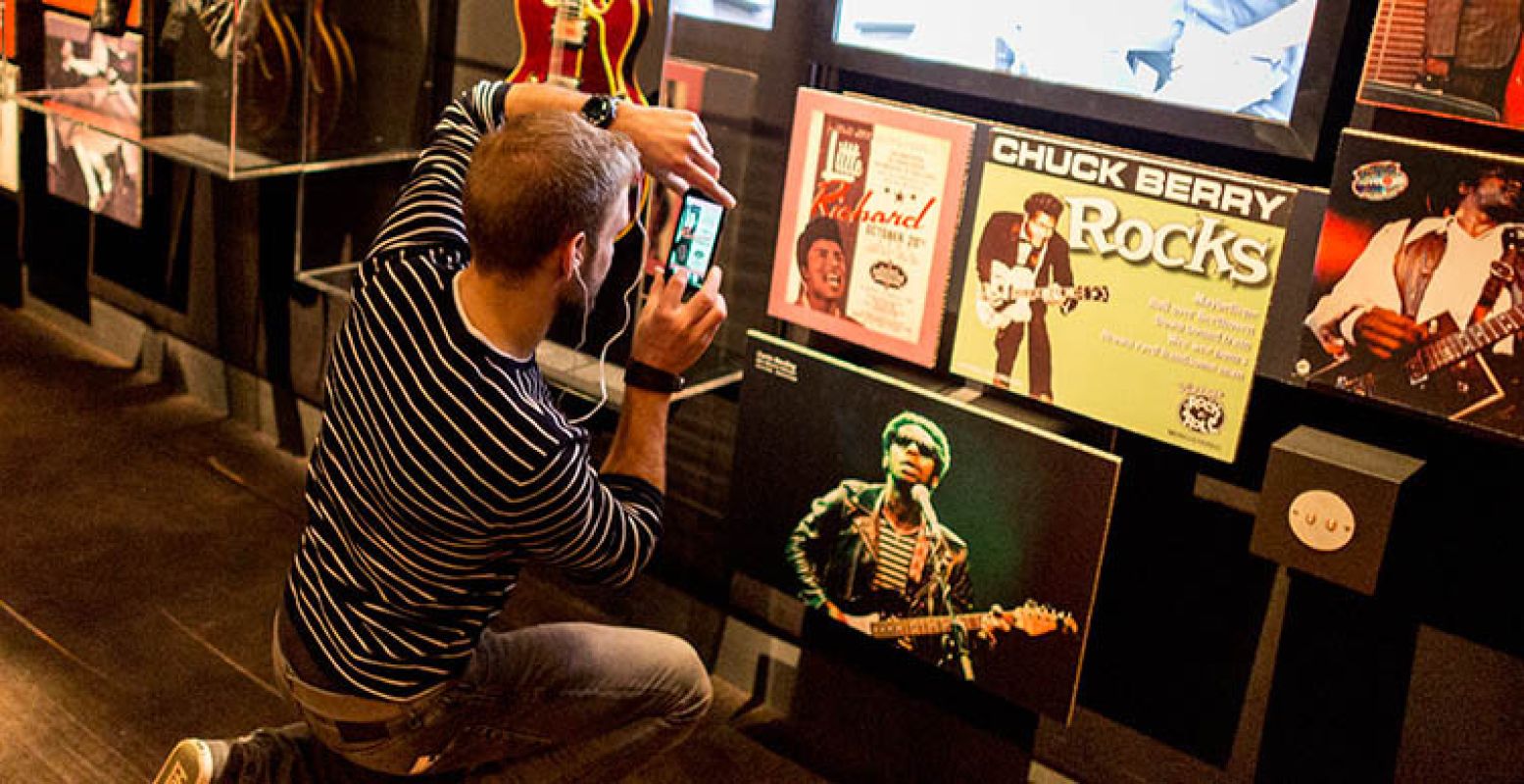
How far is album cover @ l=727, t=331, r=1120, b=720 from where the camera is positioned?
105 inches

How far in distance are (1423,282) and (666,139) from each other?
1.17 m

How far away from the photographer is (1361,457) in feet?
7.64

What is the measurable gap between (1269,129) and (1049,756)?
1266 mm

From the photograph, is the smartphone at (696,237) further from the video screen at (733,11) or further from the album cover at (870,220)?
the video screen at (733,11)

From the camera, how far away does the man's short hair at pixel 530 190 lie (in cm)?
196

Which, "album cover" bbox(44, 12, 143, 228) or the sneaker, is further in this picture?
"album cover" bbox(44, 12, 143, 228)

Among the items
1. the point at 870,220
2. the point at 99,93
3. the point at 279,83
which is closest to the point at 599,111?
the point at 870,220

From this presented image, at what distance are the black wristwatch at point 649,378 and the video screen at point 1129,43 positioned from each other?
846 mm

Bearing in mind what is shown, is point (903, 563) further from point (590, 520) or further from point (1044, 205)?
point (590, 520)

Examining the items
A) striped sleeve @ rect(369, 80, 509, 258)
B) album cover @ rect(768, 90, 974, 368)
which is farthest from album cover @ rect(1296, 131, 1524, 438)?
striped sleeve @ rect(369, 80, 509, 258)

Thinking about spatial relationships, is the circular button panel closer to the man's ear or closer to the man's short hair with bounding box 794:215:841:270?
the man's short hair with bounding box 794:215:841:270

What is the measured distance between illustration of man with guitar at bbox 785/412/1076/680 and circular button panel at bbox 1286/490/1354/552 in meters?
→ 0.50

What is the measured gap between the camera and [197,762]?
225 cm

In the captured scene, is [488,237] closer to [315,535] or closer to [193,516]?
[315,535]
